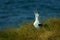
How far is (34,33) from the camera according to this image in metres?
6.84

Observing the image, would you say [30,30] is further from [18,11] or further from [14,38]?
[18,11]

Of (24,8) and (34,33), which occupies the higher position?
(24,8)

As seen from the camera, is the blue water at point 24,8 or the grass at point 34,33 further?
the blue water at point 24,8

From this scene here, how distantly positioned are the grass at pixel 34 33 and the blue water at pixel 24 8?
175 inches

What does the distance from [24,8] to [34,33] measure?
7.16 meters

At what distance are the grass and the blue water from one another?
14.5 feet

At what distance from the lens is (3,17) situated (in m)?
12.6

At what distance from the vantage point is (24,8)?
13945mm

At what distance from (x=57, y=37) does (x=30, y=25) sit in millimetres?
1182

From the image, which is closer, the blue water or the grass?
the grass

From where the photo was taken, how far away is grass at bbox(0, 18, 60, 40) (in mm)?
6621

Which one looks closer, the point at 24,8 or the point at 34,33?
the point at 34,33

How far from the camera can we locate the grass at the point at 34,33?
6.62 m

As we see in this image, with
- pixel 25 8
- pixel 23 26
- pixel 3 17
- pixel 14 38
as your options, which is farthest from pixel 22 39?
pixel 25 8
